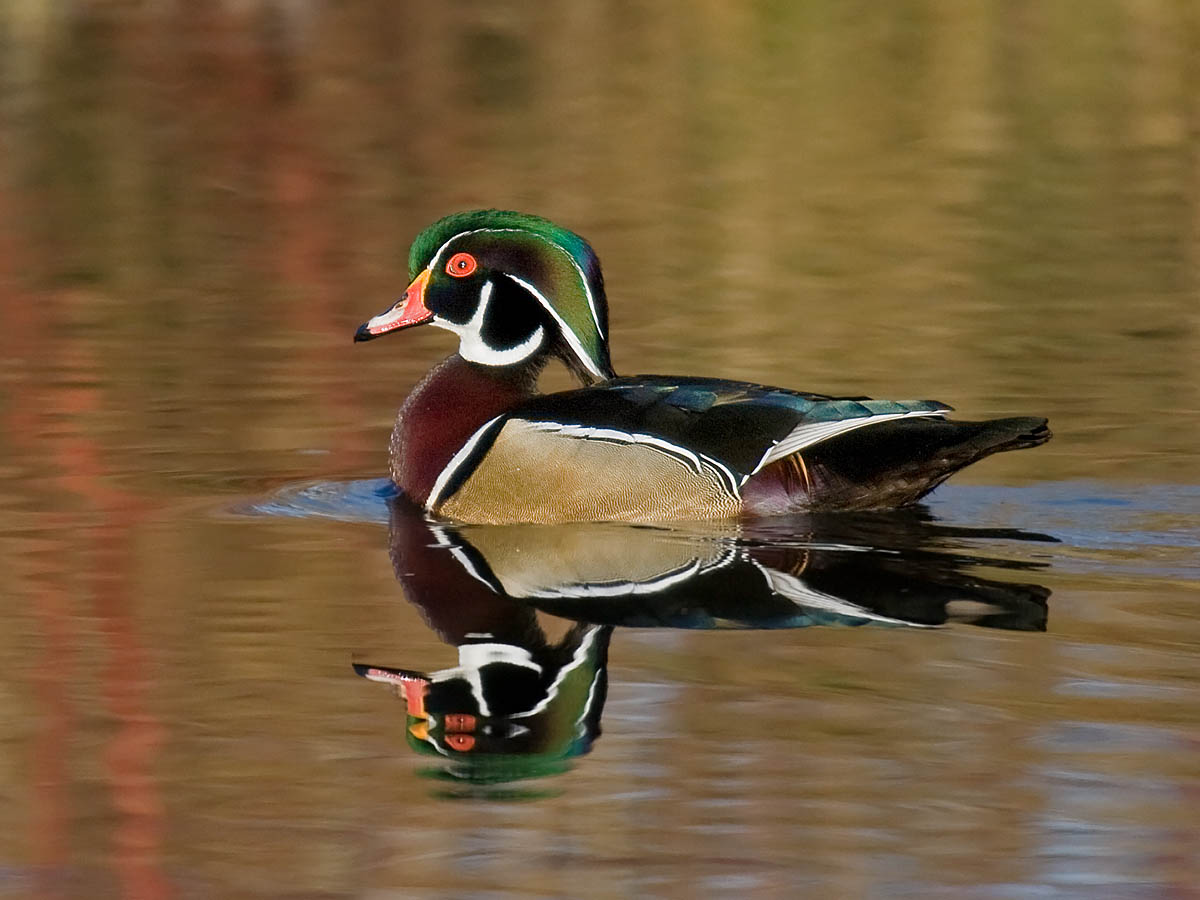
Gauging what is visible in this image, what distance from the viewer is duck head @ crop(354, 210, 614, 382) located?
28.7 ft

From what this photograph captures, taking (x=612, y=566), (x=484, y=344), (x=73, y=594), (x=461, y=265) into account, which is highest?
(x=461, y=265)

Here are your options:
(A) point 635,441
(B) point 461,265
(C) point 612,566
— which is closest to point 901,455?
(A) point 635,441

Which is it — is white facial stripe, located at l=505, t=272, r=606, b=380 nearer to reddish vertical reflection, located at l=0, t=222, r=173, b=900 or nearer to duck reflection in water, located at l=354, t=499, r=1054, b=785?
duck reflection in water, located at l=354, t=499, r=1054, b=785

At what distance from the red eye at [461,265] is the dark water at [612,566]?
2.93 ft

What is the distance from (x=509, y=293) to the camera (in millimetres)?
8906

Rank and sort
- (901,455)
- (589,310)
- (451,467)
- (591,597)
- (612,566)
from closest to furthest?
(591,597)
(612,566)
(901,455)
(451,467)
(589,310)

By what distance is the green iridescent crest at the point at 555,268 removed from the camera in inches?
344

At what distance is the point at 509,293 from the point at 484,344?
0.22m

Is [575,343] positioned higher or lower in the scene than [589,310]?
lower

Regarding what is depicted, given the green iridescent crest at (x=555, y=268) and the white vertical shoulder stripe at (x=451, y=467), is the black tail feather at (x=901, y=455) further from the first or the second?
the white vertical shoulder stripe at (x=451, y=467)

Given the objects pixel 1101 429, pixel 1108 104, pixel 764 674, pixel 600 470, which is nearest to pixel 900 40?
pixel 1108 104

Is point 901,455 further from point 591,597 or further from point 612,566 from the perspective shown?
point 591,597

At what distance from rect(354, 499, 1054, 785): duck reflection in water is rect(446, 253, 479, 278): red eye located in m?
0.94

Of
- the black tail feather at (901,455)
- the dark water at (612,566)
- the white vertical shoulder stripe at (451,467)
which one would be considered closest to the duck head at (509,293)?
the white vertical shoulder stripe at (451,467)
